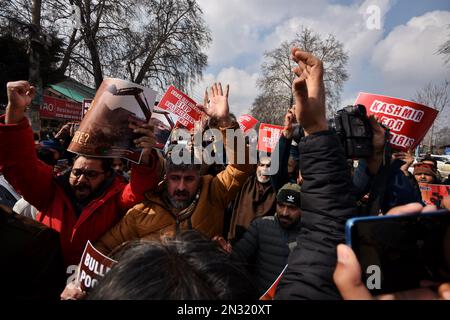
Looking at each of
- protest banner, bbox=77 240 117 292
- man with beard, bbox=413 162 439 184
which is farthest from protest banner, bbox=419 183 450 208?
protest banner, bbox=77 240 117 292

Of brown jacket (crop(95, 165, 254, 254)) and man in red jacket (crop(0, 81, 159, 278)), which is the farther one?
brown jacket (crop(95, 165, 254, 254))

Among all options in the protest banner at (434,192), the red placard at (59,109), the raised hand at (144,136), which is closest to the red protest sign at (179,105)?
the raised hand at (144,136)

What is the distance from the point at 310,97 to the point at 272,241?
1.38m

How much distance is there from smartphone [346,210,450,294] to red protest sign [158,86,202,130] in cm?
364

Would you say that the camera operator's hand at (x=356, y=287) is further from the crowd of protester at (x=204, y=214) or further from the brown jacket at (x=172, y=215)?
the brown jacket at (x=172, y=215)

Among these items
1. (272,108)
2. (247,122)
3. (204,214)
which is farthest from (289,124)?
(272,108)

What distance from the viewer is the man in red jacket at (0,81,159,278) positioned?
1745 mm

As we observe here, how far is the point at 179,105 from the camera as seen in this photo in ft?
14.2

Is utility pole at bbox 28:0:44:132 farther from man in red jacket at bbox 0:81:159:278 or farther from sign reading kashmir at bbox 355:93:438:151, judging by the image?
sign reading kashmir at bbox 355:93:438:151

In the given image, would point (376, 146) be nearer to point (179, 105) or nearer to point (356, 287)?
point (356, 287)

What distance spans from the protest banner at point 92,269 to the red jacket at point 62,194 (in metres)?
0.49

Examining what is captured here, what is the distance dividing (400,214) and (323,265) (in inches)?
9.9

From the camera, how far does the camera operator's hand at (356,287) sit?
763 millimetres

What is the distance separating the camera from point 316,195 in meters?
1.01
